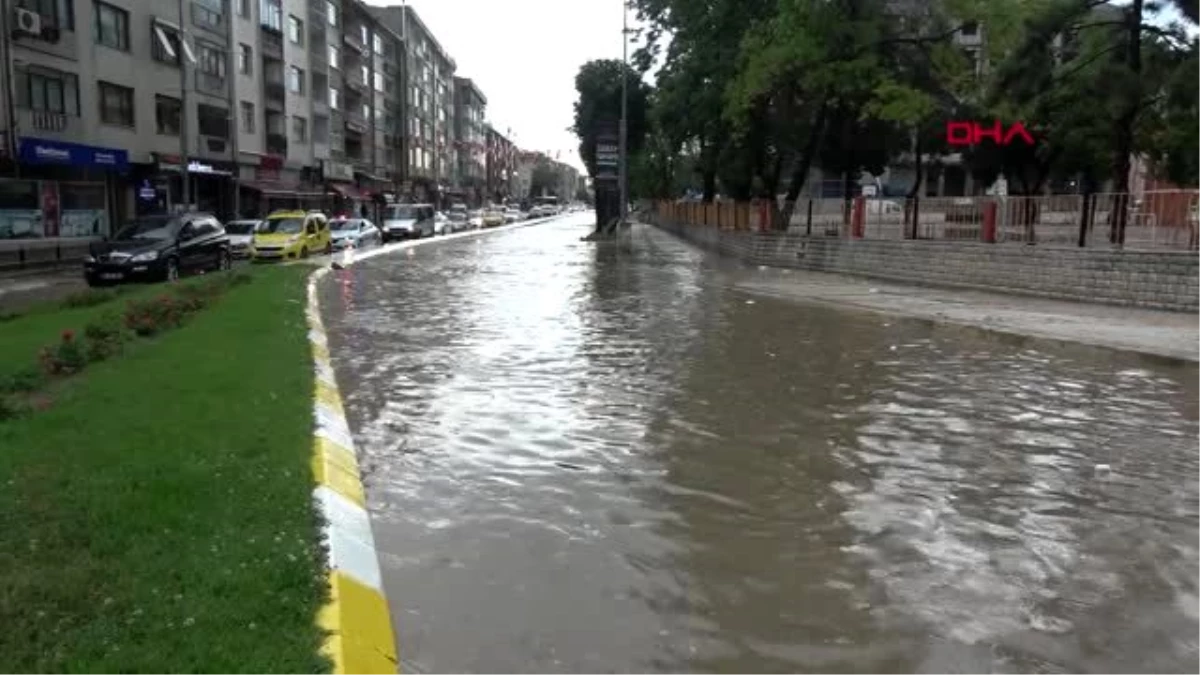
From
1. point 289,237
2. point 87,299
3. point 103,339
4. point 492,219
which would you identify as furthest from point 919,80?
point 492,219

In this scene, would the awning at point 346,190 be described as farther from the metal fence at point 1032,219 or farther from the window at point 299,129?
the metal fence at point 1032,219

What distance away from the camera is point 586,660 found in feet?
14.1

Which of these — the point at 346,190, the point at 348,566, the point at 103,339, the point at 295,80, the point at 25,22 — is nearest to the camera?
the point at 348,566

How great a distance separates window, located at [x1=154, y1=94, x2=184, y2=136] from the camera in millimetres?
43737

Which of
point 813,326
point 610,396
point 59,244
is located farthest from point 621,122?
point 610,396

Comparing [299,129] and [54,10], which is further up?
[54,10]

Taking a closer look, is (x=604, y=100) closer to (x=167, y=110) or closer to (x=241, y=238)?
(x=167, y=110)

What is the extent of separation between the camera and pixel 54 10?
36531 millimetres

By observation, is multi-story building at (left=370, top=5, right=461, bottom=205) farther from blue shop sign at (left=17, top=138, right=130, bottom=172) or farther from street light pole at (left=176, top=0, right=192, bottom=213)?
blue shop sign at (left=17, top=138, right=130, bottom=172)

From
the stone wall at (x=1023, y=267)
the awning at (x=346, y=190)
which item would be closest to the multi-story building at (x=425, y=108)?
the awning at (x=346, y=190)

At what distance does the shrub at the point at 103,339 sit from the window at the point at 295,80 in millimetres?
49659

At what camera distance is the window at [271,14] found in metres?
55.3

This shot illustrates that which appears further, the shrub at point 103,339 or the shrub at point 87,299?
the shrub at point 87,299

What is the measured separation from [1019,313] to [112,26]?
3640 centimetres
